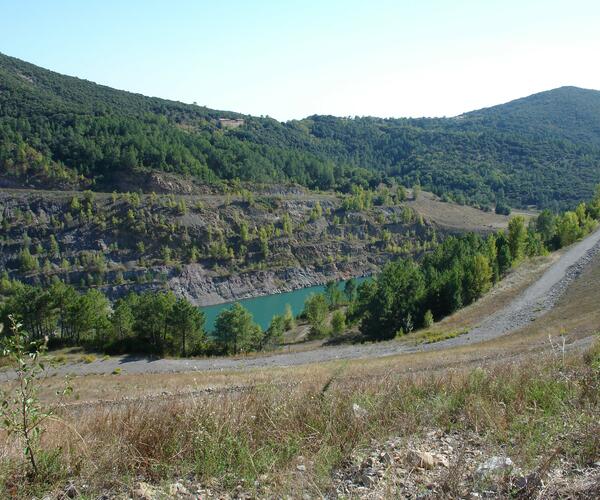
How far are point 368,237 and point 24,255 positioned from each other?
207 feet

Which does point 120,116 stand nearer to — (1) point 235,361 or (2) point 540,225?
(2) point 540,225

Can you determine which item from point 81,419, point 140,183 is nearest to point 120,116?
point 140,183

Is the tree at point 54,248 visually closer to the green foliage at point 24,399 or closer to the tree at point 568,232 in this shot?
the tree at point 568,232

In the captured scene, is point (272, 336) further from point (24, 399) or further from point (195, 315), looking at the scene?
point (24, 399)

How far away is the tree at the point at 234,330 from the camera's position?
38.4 metres

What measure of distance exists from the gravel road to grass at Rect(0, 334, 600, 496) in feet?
69.9

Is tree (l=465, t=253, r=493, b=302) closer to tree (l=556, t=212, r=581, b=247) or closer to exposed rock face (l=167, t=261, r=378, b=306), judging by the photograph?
tree (l=556, t=212, r=581, b=247)

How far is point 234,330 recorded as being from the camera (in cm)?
3828

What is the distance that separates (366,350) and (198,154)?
97478mm

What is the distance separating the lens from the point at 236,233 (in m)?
92.6

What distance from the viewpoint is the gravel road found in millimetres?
Answer: 27312

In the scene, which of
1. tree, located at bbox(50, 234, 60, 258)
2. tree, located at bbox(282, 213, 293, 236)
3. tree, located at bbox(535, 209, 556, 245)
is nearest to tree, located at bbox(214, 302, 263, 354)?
tree, located at bbox(535, 209, 556, 245)

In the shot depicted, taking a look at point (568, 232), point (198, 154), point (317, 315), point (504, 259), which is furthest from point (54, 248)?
point (568, 232)

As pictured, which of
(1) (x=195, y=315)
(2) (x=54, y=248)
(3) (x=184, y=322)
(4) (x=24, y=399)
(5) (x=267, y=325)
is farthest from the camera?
(2) (x=54, y=248)
